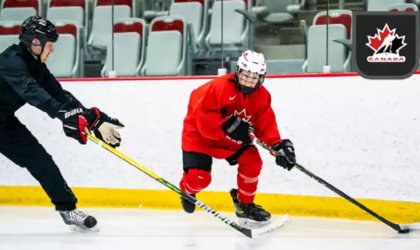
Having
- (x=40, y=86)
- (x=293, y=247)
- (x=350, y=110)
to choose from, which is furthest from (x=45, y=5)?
(x=293, y=247)

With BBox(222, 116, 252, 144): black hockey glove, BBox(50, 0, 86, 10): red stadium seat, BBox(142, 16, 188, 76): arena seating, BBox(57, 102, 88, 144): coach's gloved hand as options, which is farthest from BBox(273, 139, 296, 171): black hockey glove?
BBox(50, 0, 86, 10): red stadium seat

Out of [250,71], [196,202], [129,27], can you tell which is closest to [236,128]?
[250,71]

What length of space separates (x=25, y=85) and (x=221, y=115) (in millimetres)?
1051

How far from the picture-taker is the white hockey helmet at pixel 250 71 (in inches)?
155

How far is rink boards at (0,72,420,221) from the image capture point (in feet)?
15.1

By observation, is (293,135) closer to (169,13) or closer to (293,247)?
(293,247)

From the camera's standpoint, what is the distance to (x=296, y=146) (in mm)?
4938

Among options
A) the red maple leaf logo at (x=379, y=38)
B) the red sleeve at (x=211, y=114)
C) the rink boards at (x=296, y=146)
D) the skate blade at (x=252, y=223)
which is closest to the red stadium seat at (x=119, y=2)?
the rink boards at (x=296, y=146)

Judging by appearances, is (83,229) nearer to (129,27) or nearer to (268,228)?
(268,228)

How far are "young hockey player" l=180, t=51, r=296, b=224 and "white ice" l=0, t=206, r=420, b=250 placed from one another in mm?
263

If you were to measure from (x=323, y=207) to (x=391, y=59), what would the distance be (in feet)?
3.50

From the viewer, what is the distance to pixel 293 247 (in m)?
3.71

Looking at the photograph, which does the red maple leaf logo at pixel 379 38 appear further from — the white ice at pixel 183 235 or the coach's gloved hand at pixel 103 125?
the coach's gloved hand at pixel 103 125

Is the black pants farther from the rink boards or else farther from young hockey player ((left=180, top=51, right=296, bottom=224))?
the rink boards
